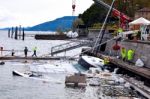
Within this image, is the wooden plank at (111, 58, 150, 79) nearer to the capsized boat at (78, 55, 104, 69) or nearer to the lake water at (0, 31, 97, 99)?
the capsized boat at (78, 55, 104, 69)

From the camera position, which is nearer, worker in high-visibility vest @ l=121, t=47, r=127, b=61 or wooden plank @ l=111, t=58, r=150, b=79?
wooden plank @ l=111, t=58, r=150, b=79

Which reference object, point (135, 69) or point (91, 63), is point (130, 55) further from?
point (135, 69)

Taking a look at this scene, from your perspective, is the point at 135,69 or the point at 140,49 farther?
the point at 140,49

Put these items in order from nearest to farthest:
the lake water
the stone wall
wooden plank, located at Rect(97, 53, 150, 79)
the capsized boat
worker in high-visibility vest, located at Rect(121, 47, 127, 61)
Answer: the lake water
wooden plank, located at Rect(97, 53, 150, 79)
the stone wall
worker in high-visibility vest, located at Rect(121, 47, 127, 61)
the capsized boat

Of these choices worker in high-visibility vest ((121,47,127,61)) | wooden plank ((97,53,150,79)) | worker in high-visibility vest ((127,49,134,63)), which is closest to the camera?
wooden plank ((97,53,150,79))

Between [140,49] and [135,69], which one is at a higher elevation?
[140,49]

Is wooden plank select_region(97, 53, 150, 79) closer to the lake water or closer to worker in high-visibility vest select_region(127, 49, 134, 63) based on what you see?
worker in high-visibility vest select_region(127, 49, 134, 63)

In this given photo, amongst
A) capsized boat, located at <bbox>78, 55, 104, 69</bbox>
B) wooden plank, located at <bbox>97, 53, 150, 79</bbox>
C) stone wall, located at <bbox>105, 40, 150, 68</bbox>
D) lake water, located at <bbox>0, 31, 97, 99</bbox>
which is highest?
stone wall, located at <bbox>105, 40, 150, 68</bbox>

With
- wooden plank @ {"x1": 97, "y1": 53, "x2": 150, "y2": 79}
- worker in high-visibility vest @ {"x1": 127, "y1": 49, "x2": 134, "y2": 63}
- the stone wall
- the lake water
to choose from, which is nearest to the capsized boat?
wooden plank @ {"x1": 97, "y1": 53, "x2": 150, "y2": 79}

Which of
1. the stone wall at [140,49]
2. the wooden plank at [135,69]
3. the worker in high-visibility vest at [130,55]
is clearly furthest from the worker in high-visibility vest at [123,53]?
the worker in high-visibility vest at [130,55]

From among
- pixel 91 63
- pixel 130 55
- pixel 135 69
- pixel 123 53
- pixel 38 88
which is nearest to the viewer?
pixel 38 88

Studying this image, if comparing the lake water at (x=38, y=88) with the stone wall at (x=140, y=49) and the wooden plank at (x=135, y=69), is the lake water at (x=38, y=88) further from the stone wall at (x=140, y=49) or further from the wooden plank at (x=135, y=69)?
the stone wall at (x=140, y=49)

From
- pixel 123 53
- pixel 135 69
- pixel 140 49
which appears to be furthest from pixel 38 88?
pixel 123 53

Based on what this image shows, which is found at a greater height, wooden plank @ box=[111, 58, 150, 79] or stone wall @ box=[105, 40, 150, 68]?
stone wall @ box=[105, 40, 150, 68]
